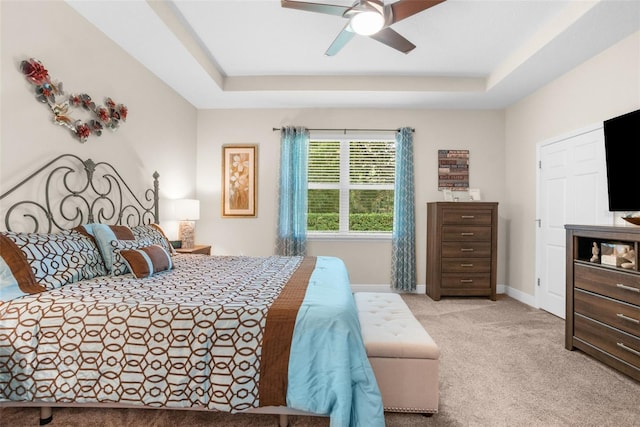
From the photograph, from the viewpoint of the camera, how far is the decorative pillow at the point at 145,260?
2244 millimetres

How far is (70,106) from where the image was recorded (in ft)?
8.09

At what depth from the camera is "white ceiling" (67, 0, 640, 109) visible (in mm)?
2641

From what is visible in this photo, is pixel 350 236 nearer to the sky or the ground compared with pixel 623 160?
nearer to the ground

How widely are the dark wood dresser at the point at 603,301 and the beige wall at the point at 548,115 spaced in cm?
123

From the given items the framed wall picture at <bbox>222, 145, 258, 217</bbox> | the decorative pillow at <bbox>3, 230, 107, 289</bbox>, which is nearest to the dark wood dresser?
the decorative pillow at <bbox>3, 230, 107, 289</bbox>

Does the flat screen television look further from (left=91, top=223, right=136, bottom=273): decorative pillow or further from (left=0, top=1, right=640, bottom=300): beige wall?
(left=91, top=223, right=136, bottom=273): decorative pillow

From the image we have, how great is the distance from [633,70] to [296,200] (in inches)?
143

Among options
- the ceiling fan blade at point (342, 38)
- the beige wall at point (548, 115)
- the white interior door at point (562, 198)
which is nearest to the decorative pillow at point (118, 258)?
the ceiling fan blade at point (342, 38)

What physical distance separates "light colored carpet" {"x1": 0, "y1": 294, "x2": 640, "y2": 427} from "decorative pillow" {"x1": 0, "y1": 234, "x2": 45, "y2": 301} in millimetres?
675

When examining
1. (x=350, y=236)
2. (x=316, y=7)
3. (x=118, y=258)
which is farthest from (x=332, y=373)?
(x=350, y=236)

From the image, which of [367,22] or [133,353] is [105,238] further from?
[367,22]

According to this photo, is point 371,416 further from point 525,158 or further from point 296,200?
point 525,158

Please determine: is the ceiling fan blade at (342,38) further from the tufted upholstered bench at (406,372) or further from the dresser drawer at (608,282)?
the dresser drawer at (608,282)

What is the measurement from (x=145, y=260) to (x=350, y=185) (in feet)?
10.1
